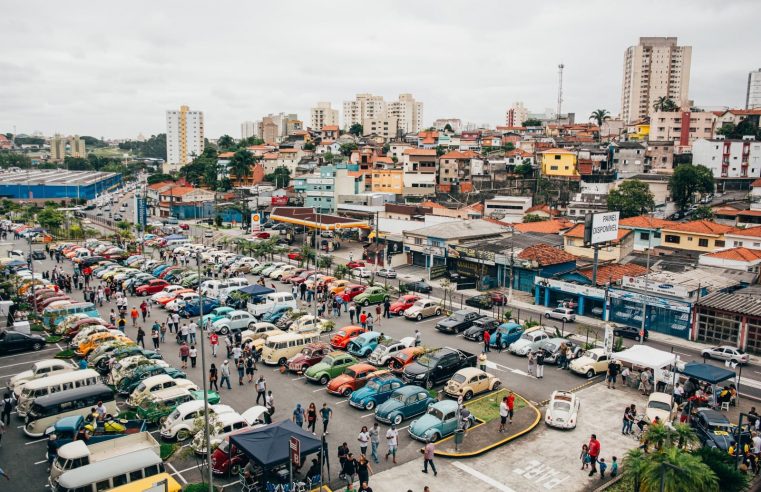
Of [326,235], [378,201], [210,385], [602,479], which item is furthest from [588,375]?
[378,201]

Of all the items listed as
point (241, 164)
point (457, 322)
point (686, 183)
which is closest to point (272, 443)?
point (457, 322)

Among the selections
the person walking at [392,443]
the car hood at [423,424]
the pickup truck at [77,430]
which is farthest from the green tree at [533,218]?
the pickup truck at [77,430]

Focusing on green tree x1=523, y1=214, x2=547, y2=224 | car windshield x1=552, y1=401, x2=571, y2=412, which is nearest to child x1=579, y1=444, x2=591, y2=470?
car windshield x1=552, y1=401, x2=571, y2=412

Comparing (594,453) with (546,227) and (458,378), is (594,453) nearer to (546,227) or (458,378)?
(458,378)

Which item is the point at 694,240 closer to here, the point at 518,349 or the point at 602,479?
the point at 518,349

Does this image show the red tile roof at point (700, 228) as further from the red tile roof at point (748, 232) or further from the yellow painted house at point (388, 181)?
the yellow painted house at point (388, 181)

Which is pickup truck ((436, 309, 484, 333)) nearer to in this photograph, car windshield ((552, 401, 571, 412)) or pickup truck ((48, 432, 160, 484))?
car windshield ((552, 401, 571, 412))
